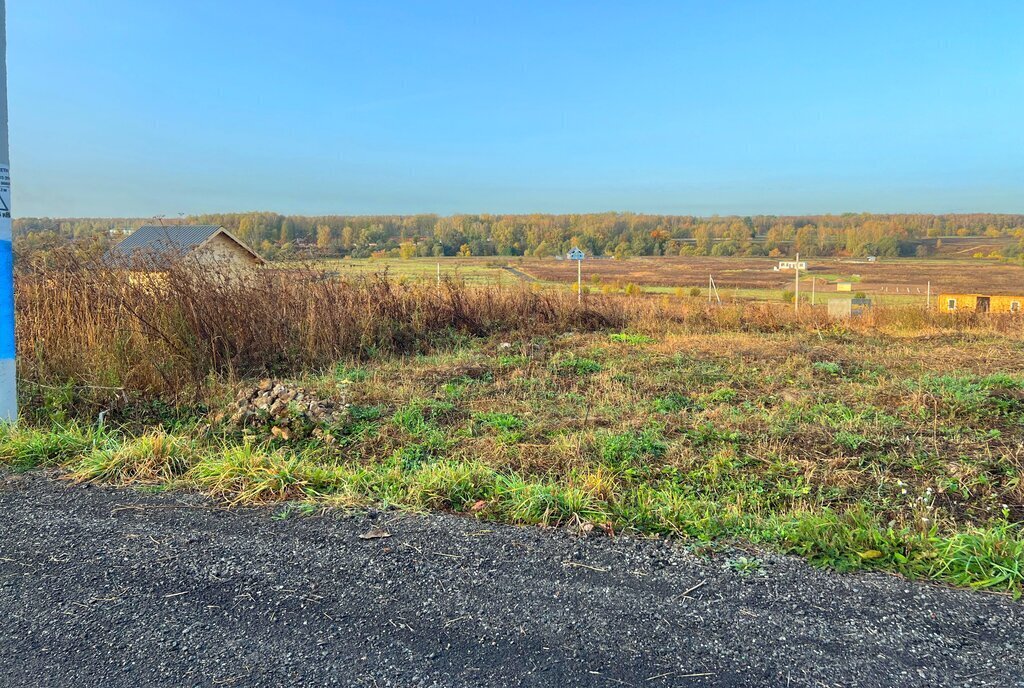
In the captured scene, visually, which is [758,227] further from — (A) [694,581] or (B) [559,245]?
(A) [694,581]

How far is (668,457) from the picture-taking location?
15.8ft

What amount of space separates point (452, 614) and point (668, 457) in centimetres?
273

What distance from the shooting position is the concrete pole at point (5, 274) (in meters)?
4.83

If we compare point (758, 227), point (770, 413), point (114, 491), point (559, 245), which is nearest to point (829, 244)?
point (758, 227)

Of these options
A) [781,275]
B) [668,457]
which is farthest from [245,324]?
[781,275]

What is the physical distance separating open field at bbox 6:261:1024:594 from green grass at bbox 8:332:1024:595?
0.02 meters

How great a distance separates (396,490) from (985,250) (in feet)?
253

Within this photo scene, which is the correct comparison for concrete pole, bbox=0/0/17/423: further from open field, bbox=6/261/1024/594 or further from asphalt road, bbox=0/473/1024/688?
asphalt road, bbox=0/473/1024/688

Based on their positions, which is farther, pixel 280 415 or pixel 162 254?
pixel 162 254

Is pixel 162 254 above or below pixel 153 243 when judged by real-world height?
below

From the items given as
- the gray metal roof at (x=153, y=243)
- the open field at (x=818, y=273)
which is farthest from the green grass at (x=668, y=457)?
the open field at (x=818, y=273)

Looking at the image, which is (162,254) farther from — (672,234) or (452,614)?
(672,234)

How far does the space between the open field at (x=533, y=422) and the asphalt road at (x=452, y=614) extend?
0.37m

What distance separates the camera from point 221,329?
802 cm
